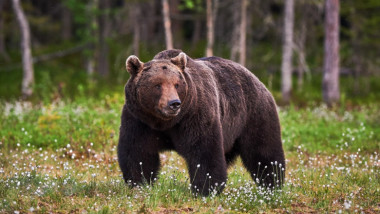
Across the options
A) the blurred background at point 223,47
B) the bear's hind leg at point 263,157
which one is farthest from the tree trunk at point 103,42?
the bear's hind leg at point 263,157

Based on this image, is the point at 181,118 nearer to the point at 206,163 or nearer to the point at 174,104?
the point at 174,104

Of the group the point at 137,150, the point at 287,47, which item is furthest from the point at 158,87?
the point at 287,47

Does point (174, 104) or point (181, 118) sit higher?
point (174, 104)

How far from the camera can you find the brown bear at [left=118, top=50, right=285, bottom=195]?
5.21m

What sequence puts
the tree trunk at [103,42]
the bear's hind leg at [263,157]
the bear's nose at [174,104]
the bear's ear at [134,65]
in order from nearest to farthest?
the bear's nose at [174,104], the bear's ear at [134,65], the bear's hind leg at [263,157], the tree trunk at [103,42]

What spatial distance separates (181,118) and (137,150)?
2.16 ft

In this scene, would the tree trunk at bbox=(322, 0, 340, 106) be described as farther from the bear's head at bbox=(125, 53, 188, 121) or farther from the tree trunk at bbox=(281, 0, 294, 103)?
the bear's head at bbox=(125, 53, 188, 121)

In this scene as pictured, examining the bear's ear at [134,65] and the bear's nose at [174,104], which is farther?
the bear's ear at [134,65]

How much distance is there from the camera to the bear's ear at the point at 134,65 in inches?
210

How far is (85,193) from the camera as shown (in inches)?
217

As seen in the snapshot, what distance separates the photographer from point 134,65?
537cm

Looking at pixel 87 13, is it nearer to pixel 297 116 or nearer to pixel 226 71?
pixel 297 116

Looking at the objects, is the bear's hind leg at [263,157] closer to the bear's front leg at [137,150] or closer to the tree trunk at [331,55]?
the bear's front leg at [137,150]

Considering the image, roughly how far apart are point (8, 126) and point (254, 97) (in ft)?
17.8
